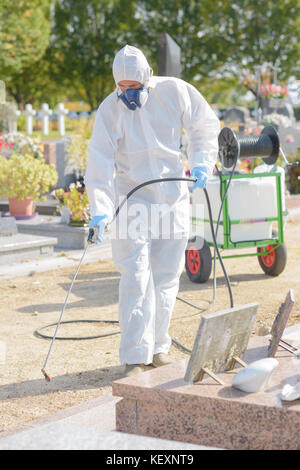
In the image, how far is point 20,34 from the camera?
3531 cm

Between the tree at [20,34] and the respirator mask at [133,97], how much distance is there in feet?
103

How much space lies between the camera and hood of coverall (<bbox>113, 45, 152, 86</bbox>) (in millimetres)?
3844

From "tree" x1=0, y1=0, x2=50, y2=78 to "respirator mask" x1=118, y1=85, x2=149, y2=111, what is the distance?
31.3 metres

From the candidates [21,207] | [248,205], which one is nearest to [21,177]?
[21,207]

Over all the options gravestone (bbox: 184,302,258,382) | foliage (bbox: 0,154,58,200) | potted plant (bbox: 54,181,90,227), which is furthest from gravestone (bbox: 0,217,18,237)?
gravestone (bbox: 184,302,258,382)

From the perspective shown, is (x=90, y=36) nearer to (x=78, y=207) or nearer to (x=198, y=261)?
(x=78, y=207)

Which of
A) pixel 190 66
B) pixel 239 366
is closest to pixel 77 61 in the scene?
pixel 190 66

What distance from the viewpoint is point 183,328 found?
5.22 metres

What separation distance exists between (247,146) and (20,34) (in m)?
31.1

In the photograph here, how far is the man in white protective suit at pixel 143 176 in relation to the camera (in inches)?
154

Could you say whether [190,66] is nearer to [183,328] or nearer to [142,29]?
[142,29]

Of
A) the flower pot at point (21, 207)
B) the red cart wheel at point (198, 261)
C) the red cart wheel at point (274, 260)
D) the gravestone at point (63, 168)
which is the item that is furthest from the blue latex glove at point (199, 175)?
the gravestone at point (63, 168)

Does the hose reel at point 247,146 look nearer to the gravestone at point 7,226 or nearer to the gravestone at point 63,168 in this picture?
the gravestone at point 7,226

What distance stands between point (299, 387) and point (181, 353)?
1.94 m
